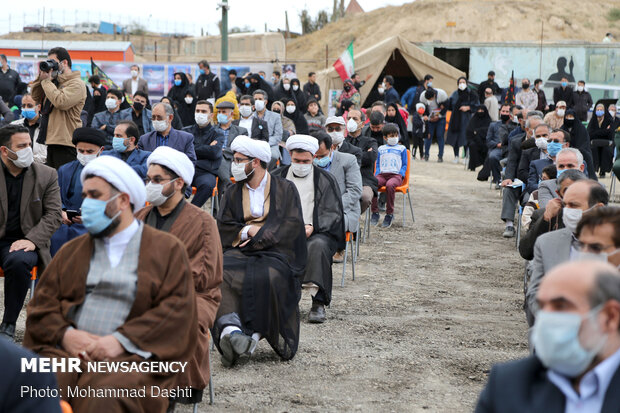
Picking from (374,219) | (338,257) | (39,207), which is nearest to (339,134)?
(338,257)

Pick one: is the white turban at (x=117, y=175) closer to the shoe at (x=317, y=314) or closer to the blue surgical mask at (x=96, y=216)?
the blue surgical mask at (x=96, y=216)

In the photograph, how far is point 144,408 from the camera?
3900 millimetres

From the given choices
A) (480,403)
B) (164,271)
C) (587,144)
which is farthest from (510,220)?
(480,403)

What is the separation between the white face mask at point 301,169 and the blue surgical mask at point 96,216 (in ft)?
12.3

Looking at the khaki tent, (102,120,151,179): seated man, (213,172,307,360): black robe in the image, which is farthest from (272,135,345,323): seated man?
the khaki tent

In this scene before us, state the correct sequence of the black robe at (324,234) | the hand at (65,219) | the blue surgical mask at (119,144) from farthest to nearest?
the blue surgical mask at (119,144) < the black robe at (324,234) < the hand at (65,219)

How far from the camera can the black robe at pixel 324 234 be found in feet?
24.0

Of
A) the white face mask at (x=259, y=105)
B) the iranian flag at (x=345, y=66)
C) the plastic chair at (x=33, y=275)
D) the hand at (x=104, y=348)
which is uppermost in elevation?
the iranian flag at (x=345, y=66)

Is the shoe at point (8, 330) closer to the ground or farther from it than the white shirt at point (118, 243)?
closer to the ground

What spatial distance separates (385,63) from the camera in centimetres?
2653

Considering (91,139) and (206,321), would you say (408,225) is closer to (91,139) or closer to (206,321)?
(91,139)

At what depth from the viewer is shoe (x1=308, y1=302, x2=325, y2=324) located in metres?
7.41

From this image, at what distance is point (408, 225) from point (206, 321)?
814cm

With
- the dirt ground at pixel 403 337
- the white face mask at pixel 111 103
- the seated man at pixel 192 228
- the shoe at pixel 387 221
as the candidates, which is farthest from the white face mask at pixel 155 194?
the shoe at pixel 387 221
